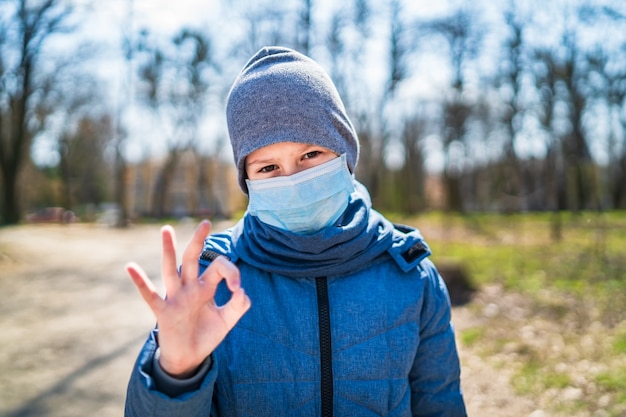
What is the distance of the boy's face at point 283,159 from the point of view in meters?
1.53

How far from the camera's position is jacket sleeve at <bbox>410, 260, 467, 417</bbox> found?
1.57 meters

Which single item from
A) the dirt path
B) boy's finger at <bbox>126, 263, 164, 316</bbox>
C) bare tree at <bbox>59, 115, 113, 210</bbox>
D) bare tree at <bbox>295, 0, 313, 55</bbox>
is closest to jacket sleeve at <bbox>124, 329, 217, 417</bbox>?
boy's finger at <bbox>126, 263, 164, 316</bbox>

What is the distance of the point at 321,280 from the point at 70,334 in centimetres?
524

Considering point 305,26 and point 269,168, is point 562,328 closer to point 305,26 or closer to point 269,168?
point 269,168

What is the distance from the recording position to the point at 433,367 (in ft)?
5.16

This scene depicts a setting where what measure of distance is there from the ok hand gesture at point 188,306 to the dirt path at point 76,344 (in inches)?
118

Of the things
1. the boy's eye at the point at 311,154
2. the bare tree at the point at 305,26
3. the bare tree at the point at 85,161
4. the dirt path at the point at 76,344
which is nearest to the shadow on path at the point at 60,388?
the dirt path at the point at 76,344

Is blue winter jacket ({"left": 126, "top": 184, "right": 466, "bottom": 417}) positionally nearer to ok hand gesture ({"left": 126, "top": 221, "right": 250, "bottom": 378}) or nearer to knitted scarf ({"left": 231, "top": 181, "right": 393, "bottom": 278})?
knitted scarf ({"left": 231, "top": 181, "right": 393, "bottom": 278})

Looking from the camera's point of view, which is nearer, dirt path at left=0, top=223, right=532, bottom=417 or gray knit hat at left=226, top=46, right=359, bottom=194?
gray knit hat at left=226, top=46, right=359, bottom=194

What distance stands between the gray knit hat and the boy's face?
3 cm

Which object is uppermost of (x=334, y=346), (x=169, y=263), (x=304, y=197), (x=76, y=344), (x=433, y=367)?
(x=304, y=197)

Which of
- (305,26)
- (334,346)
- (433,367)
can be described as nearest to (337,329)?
(334,346)

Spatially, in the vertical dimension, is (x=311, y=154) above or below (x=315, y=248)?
above

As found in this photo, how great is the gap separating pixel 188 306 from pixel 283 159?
1.92 feet
